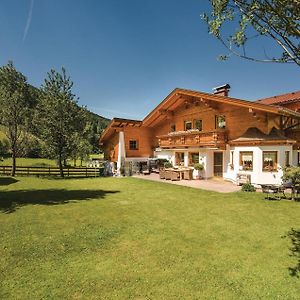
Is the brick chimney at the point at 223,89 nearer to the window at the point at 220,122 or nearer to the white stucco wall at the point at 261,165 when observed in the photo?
the window at the point at 220,122

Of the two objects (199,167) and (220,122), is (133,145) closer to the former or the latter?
(199,167)

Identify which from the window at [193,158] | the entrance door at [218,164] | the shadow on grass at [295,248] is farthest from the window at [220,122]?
the shadow on grass at [295,248]

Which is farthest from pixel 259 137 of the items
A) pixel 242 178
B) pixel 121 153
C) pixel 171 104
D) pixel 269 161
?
pixel 121 153

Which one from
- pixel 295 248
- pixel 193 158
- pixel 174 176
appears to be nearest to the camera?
pixel 295 248

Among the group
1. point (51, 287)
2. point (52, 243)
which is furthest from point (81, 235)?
point (51, 287)

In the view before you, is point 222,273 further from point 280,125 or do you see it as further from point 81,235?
point 280,125

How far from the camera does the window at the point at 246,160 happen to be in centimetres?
1889

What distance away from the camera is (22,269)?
588cm

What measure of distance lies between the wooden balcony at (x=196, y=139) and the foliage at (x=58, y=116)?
10.3 m

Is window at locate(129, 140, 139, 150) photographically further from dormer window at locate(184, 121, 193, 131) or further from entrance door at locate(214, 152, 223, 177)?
entrance door at locate(214, 152, 223, 177)

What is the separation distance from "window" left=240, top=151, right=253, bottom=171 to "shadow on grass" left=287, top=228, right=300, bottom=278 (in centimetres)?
1058

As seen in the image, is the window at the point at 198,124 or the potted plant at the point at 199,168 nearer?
the potted plant at the point at 199,168

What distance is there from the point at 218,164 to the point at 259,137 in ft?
16.3

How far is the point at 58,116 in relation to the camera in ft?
85.0
